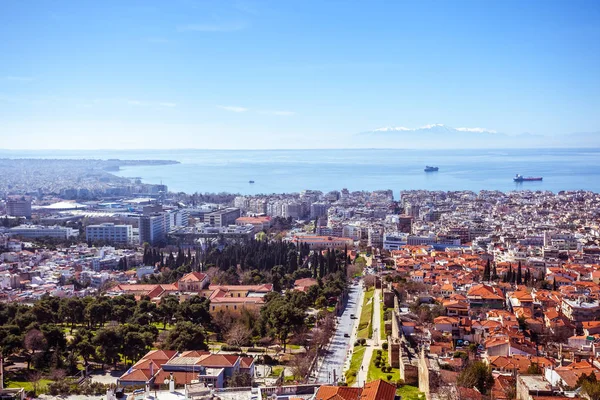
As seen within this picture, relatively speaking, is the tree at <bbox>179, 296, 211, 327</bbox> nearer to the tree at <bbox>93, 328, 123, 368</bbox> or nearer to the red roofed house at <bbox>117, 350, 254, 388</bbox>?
the tree at <bbox>93, 328, 123, 368</bbox>

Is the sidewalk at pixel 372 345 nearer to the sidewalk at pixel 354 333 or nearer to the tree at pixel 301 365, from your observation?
the sidewalk at pixel 354 333

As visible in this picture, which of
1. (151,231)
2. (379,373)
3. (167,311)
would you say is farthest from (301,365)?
(151,231)

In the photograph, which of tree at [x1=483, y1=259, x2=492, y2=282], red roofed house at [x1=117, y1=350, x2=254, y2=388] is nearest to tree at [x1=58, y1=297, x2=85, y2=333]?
red roofed house at [x1=117, y1=350, x2=254, y2=388]

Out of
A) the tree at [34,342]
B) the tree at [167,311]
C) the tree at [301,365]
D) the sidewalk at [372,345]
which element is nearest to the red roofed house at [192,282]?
the tree at [167,311]

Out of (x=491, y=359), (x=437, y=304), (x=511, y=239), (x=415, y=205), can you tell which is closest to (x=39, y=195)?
(x=415, y=205)

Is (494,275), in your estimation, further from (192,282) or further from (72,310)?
(72,310)
